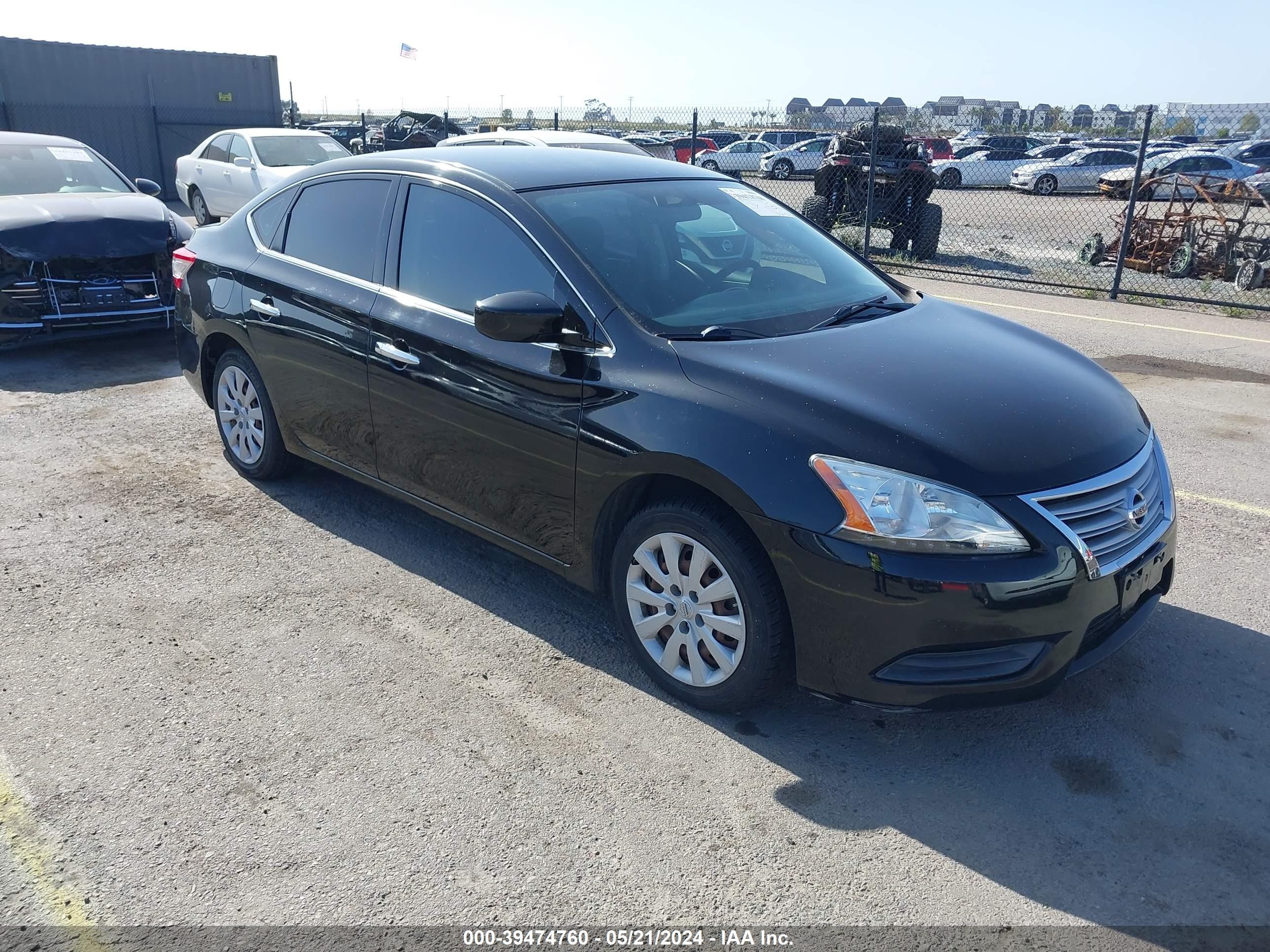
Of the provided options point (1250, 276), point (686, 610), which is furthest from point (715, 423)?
point (1250, 276)

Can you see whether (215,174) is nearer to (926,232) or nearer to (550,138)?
(550,138)

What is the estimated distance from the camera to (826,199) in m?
15.8

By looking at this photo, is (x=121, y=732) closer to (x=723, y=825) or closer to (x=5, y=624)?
(x=5, y=624)

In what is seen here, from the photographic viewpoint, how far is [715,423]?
10.3 ft

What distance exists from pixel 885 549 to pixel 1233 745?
1.43 metres

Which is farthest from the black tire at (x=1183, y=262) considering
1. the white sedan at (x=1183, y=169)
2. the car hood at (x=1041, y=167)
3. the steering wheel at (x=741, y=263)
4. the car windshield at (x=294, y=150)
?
the car hood at (x=1041, y=167)

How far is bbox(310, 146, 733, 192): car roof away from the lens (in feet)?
13.3

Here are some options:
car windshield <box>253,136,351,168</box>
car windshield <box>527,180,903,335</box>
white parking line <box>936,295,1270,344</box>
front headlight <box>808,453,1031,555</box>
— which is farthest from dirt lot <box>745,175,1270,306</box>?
front headlight <box>808,453,1031,555</box>

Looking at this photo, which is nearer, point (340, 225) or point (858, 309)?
point (858, 309)

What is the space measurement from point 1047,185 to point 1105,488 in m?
31.2

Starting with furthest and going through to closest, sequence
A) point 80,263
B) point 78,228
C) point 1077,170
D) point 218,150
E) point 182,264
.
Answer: point 1077,170
point 218,150
point 78,228
point 80,263
point 182,264

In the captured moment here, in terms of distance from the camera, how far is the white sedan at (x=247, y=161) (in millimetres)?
14117

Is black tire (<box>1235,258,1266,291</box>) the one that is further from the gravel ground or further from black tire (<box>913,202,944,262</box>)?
the gravel ground

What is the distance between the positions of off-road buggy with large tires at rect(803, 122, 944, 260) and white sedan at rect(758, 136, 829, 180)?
58.2ft
